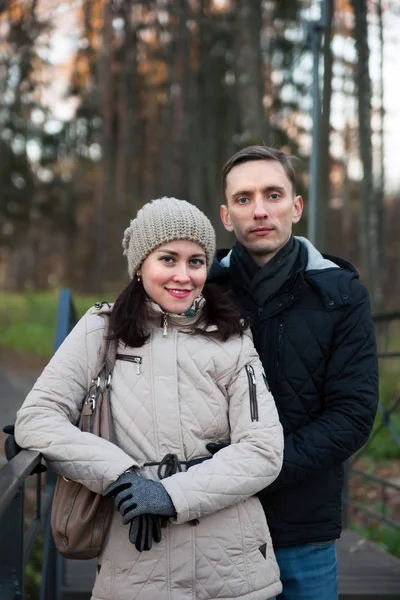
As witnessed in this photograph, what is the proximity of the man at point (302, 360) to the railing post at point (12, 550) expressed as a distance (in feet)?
2.42

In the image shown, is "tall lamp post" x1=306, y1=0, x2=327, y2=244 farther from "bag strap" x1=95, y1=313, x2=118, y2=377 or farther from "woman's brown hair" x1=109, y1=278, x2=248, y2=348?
"bag strap" x1=95, y1=313, x2=118, y2=377

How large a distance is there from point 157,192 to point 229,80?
125 inches

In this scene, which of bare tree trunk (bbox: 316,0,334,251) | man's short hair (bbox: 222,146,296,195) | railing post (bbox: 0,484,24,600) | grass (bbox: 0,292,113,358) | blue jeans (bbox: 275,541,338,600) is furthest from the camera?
grass (bbox: 0,292,113,358)

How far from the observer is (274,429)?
238 centimetres

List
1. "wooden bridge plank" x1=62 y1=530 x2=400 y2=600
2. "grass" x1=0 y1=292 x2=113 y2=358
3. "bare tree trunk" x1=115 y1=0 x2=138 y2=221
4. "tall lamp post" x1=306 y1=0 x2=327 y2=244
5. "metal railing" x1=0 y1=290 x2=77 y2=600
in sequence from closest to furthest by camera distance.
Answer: "metal railing" x1=0 y1=290 x2=77 y2=600 < "wooden bridge plank" x1=62 y1=530 x2=400 y2=600 < "tall lamp post" x1=306 y1=0 x2=327 y2=244 < "grass" x1=0 y1=292 x2=113 y2=358 < "bare tree trunk" x1=115 y1=0 x2=138 y2=221

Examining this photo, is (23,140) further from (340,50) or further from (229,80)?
(340,50)

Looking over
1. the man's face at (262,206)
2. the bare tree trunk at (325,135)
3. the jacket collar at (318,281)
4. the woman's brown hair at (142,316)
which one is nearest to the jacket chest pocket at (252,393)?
the woman's brown hair at (142,316)

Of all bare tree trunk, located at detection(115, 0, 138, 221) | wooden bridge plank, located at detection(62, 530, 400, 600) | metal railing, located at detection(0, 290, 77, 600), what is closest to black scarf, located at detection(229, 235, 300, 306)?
metal railing, located at detection(0, 290, 77, 600)

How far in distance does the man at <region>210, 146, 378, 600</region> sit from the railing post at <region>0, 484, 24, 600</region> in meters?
0.74

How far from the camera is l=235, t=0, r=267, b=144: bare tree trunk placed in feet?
37.0

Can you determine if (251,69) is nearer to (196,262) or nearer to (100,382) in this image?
(196,262)

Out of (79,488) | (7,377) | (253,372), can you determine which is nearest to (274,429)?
(253,372)

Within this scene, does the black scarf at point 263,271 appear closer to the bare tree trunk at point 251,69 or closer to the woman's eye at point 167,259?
the woman's eye at point 167,259

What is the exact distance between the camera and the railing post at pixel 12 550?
7.77ft
